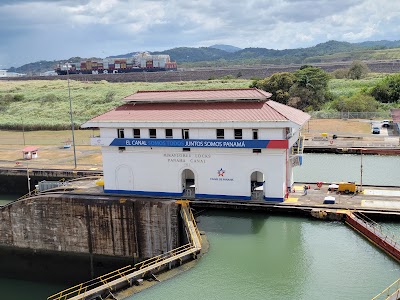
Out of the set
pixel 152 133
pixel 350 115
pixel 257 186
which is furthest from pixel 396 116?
pixel 152 133

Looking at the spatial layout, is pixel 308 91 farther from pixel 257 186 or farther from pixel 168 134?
pixel 168 134

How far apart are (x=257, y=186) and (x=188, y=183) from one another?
18.8ft

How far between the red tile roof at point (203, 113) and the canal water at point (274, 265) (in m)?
7.10

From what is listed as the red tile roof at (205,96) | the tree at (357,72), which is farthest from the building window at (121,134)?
the tree at (357,72)

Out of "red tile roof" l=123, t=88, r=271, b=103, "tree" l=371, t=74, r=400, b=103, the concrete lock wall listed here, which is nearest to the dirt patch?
"tree" l=371, t=74, r=400, b=103

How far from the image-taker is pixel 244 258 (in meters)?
28.1

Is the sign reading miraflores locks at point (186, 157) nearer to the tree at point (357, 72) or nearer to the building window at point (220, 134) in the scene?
the building window at point (220, 134)

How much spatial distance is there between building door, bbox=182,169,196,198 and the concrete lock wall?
8.05 ft

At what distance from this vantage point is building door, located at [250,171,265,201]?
112 feet

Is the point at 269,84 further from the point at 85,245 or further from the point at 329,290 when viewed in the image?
the point at 329,290

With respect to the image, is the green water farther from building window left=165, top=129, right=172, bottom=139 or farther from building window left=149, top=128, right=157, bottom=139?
building window left=149, top=128, right=157, bottom=139

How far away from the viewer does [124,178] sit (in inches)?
1446

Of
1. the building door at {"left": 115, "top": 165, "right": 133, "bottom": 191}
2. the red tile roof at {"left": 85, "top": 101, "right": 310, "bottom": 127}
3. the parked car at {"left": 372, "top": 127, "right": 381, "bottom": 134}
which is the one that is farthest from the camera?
the parked car at {"left": 372, "top": 127, "right": 381, "bottom": 134}

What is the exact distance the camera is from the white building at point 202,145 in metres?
33.1
